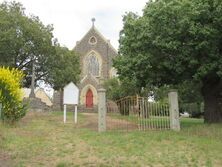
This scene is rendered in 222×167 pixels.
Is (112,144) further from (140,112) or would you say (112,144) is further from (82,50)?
(82,50)

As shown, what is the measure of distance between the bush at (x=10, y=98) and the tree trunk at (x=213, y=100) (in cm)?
942

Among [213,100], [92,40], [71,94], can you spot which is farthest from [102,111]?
[92,40]

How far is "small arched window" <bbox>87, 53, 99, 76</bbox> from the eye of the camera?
5822cm

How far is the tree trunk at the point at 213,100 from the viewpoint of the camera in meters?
21.4

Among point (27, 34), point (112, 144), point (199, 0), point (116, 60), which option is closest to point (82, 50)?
point (27, 34)

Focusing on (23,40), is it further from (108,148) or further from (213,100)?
(108,148)

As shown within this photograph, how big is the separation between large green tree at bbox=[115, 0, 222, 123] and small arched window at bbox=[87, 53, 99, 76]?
36.7 metres

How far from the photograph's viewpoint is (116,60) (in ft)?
74.1

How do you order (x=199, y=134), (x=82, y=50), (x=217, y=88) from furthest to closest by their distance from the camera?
(x=82, y=50) → (x=217, y=88) → (x=199, y=134)

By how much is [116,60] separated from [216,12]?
6.18 m

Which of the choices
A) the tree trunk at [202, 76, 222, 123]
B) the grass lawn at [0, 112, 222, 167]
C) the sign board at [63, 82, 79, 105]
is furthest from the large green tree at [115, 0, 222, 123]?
the grass lawn at [0, 112, 222, 167]

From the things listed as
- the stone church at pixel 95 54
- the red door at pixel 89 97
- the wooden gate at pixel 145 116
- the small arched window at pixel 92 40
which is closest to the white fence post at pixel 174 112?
the wooden gate at pixel 145 116

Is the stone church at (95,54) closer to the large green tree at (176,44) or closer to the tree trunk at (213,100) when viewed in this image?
the tree trunk at (213,100)

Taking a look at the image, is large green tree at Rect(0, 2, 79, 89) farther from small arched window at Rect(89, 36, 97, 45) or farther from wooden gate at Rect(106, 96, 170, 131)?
small arched window at Rect(89, 36, 97, 45)
